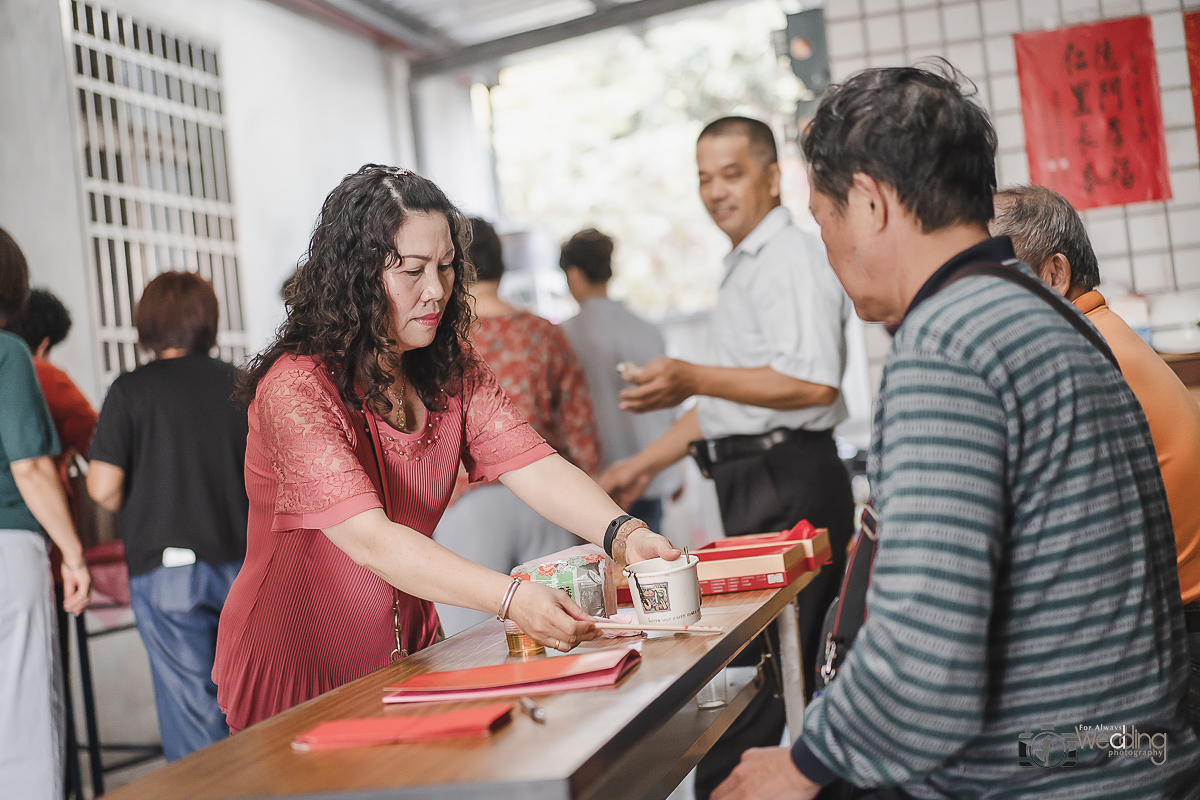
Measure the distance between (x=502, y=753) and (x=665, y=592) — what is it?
469 millimetres

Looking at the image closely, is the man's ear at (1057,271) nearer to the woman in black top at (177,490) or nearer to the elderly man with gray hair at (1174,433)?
the elderly man with gray hair at (1174,433)

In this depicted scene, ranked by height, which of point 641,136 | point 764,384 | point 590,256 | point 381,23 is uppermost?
point 381,23

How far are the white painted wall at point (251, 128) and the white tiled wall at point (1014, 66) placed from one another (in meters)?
2.54

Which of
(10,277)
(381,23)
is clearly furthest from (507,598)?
(381,23)

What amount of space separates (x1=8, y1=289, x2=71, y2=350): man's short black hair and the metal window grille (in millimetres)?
1007

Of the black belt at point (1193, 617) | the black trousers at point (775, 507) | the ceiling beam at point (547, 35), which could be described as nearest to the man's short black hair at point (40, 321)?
the black trousers at point (775, 507)

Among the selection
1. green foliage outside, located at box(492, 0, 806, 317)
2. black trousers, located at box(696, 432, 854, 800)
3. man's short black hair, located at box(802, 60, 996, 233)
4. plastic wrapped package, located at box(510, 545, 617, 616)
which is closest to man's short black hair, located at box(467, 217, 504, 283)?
black trousers, located at box(696, 432, 854, 800)

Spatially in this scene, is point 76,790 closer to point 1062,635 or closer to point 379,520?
point 379,520

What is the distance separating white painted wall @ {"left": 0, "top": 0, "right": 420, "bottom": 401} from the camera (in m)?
4.04

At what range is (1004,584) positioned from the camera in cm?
94

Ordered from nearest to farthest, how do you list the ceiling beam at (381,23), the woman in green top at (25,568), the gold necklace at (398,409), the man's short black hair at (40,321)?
the gold necklace at (398,409) → the woman in green top at (25,568) → the man's short black hair at (40,321) → the ceiling beam at (381,23)

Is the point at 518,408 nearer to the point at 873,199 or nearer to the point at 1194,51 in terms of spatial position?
the point at 873,199

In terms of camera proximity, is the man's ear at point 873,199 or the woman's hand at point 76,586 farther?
the woman's hand at point 76,586

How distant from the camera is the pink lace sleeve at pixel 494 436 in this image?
5.71 ft
